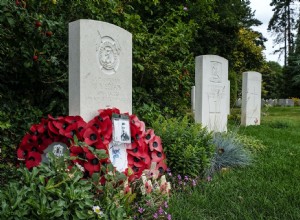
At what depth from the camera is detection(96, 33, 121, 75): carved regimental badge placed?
3170 mm

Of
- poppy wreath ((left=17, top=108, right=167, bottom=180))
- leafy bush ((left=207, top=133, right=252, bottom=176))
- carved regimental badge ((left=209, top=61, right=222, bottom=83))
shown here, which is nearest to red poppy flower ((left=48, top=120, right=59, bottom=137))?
poppy wreath ((left=17, top=108, right=167, bottom=180))

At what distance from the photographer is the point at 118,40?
3389 millimetres

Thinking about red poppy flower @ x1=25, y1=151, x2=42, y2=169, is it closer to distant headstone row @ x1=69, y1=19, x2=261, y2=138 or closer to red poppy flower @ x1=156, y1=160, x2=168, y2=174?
distant headstone row @ x1=69, y1=19, x2=261, y2=138

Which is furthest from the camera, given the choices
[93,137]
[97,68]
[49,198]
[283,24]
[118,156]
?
[283,24]

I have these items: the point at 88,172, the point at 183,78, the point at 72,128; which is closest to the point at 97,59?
the point at 72,128

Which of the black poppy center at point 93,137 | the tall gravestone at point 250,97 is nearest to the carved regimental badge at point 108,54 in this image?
the black poppy center at point 93,137

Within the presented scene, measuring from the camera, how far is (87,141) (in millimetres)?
2652

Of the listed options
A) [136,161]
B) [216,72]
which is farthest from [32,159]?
[216,72]

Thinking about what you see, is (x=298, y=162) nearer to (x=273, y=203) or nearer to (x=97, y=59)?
(x=273, y=203)

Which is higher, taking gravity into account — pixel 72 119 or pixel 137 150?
pixel 72 119

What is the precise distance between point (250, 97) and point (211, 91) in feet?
12.7

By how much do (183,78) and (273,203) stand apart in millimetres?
3317

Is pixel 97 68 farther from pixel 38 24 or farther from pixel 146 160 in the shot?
pixel 146 160

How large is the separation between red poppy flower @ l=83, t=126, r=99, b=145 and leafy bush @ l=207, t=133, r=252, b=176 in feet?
5.63
